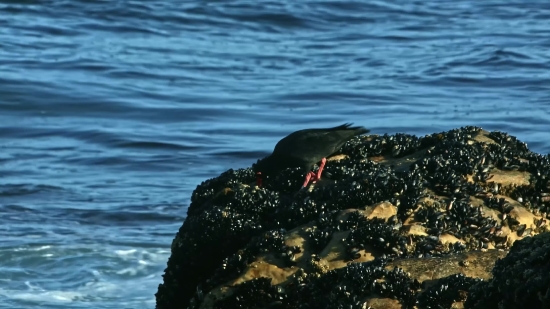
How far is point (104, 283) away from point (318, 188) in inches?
114

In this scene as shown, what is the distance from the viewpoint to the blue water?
8922 millimetres

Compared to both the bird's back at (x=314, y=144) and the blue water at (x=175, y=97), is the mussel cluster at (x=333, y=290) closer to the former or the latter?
the bird's back at (x=314, y=144)

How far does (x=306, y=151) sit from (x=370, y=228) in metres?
1.18

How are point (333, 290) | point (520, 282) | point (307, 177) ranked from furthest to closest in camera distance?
point (307, 177)
point (333, 290)
point (520, 282)

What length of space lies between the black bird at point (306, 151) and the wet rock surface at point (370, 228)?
0.26 ft

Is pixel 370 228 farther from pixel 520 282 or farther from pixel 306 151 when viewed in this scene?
pixel 520 282

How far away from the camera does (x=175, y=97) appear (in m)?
15.2

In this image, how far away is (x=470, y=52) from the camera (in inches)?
722

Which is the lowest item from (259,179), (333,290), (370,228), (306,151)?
(333,290)

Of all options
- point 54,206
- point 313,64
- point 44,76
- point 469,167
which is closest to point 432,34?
point 313,64

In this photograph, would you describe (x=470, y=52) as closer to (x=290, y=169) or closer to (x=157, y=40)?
(x=157, y=40)

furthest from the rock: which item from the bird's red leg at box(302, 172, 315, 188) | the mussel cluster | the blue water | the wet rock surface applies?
the blue water

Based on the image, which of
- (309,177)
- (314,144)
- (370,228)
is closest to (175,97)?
(314,144)

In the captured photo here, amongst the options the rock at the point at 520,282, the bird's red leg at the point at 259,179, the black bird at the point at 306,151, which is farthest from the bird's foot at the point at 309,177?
the rock at the point at 520,282
